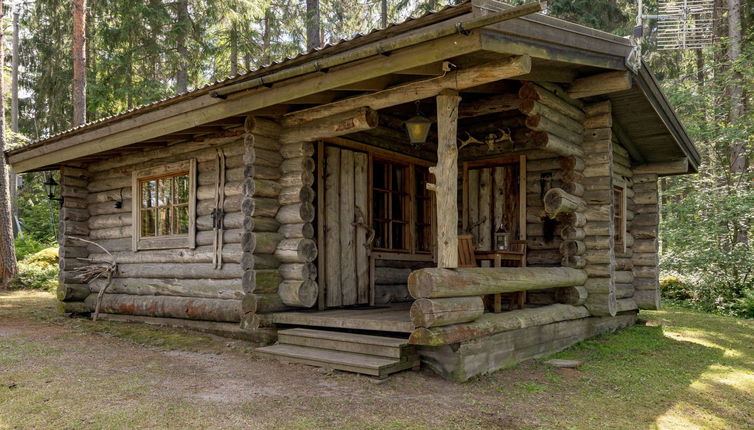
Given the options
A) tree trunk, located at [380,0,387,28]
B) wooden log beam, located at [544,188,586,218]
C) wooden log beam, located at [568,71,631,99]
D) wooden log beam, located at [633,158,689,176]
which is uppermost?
tree trunk, located at [380,0,387,28]

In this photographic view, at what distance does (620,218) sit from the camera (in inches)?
369

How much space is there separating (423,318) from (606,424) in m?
1.65

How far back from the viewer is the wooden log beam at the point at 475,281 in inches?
194

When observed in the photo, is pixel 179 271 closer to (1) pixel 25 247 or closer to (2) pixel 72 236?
(2) pixel 72 236

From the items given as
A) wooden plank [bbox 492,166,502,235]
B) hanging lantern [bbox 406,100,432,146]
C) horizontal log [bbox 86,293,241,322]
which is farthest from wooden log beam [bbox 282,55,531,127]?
wooden plank [bbox 492,166,502,235]

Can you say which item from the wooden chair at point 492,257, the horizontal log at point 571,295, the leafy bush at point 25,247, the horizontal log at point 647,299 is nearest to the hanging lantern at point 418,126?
the wooden chair at point 492,257

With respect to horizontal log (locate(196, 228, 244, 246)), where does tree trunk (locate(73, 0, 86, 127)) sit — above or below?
above

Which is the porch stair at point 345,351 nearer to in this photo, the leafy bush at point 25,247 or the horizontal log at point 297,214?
the horizontal log at point 297,214

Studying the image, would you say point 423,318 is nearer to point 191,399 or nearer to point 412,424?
point 412,424

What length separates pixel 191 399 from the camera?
15.1 feet

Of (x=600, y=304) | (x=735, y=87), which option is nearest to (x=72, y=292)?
(x=600, y=304)

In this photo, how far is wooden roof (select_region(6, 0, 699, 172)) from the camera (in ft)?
15.8

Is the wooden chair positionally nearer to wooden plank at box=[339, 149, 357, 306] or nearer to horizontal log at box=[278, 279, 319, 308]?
wooden plank at box=[339, 149, 357, 306]

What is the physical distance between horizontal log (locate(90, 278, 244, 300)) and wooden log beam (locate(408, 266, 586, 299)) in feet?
10.4
